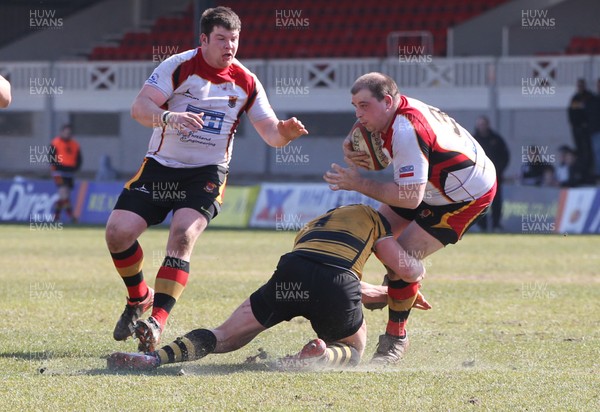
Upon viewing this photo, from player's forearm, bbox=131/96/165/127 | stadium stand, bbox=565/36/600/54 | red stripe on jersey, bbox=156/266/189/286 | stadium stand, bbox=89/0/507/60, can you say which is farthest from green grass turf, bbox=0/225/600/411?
stadium stand, bbox=89/0/507/60

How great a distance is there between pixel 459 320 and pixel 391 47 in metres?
21.9

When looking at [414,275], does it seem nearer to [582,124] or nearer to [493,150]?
[493,150]

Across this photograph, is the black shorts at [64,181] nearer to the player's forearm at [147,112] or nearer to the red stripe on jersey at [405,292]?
the player's forearm at [147,112]

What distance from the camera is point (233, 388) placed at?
6.33 metres

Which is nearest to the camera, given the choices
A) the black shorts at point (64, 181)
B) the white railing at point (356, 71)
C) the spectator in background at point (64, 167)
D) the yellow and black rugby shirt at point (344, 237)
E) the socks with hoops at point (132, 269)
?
the yellow and black rugby shirt at point (344, 237)

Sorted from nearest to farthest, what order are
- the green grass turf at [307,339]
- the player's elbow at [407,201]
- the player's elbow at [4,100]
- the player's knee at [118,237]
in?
the green grass turf at [307,339] < the player's elbow at [4,100] < the player's elbow at [407,201] < the player's knee at [118,237]

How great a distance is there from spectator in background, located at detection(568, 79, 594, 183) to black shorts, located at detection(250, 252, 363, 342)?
16760 mm

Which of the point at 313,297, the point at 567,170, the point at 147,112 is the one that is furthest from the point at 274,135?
the point at 567,170

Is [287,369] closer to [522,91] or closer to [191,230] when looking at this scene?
[191,230]

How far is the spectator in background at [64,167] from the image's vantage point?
24.0 meters

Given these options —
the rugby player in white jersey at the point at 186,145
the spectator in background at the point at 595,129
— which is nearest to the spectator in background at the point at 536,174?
the spectator in background at the point at 595,129

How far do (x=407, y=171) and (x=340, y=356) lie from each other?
130 cm

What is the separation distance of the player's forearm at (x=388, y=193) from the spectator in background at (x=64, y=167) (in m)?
17.2

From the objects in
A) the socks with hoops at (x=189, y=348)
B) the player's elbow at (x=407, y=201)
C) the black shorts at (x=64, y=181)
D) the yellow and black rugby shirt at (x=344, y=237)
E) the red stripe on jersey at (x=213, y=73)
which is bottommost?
the black shorts at (x=64, y=181)
